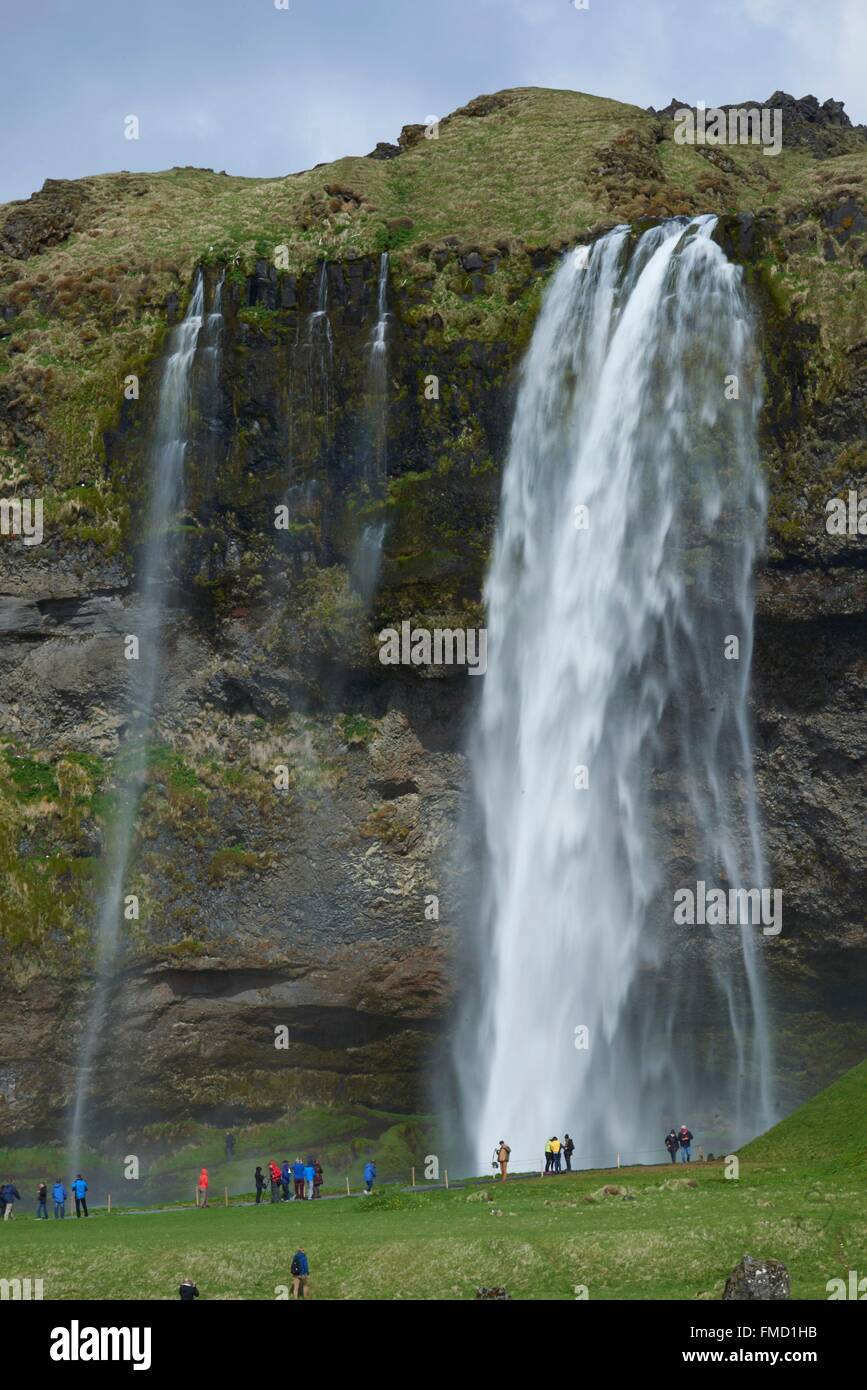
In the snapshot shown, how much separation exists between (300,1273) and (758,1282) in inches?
350

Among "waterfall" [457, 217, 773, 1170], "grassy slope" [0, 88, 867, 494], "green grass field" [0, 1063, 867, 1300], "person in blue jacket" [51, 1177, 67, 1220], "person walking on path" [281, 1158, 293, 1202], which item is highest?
"grassy slope" [0, 88, 867, 494]

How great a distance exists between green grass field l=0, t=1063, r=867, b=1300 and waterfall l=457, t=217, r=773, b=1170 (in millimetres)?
18340

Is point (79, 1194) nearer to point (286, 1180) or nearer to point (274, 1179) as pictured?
point (274, 1179)

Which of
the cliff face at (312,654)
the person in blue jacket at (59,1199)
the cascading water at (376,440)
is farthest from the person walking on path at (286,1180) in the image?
the cascading water at (376,440)

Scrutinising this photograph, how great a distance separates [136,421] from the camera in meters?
68.1

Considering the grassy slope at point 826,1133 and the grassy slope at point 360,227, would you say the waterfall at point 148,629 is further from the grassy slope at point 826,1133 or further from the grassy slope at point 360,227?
the grassy slope at point 826,1133

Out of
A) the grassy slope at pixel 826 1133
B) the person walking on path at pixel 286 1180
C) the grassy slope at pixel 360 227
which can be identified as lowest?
the person walking on path at pixel 286 1180

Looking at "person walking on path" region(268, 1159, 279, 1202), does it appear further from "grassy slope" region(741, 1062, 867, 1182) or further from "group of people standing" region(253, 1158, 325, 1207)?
"grassy slope" region(741, 1062, 867, 1182)

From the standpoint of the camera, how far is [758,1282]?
24.6 meters

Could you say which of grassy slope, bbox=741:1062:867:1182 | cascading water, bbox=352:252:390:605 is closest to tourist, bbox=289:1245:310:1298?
grassy slope, bbox=741:1062:867:1182

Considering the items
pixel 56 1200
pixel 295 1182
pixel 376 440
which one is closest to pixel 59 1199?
pixel 56 1200

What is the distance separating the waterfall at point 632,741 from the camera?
58.6 meters

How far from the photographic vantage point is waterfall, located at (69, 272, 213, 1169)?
58094 millimetres

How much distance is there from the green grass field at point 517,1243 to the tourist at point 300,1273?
40cm
